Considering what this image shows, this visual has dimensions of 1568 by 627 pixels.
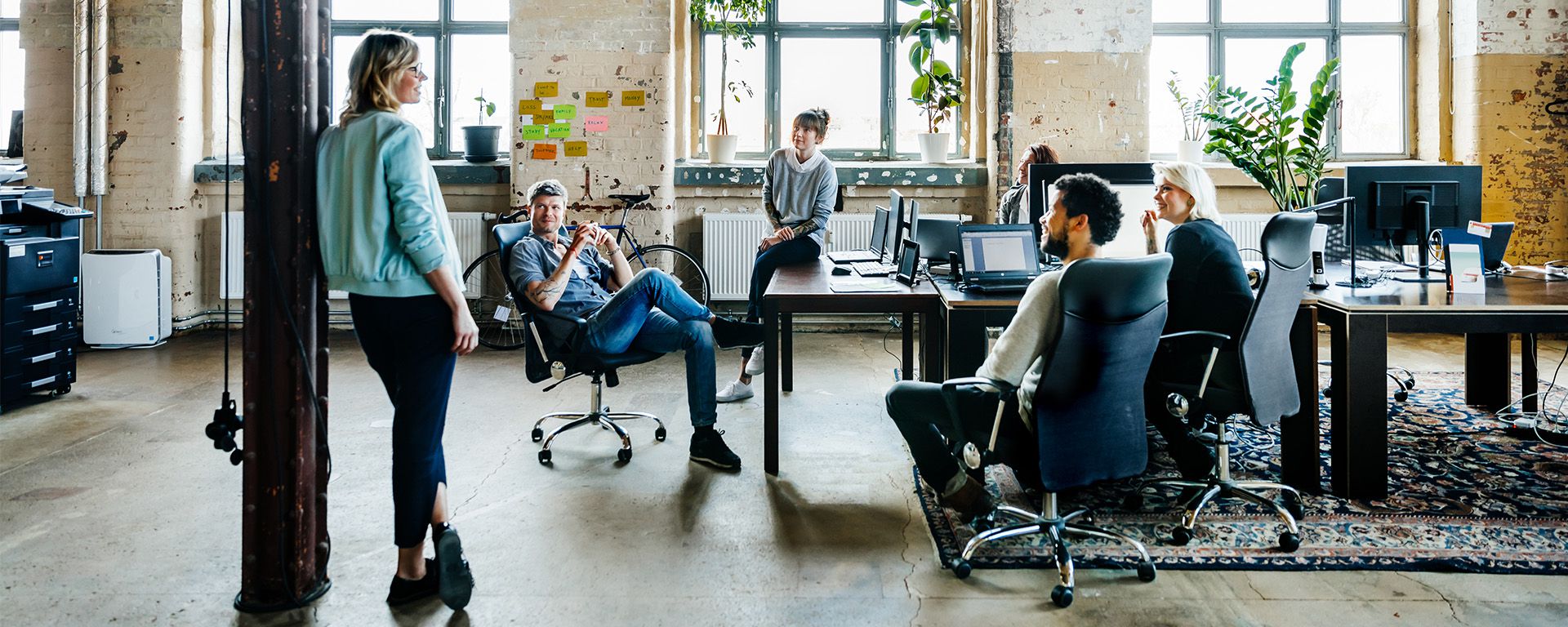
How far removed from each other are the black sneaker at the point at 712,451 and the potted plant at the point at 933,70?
4.06 metres

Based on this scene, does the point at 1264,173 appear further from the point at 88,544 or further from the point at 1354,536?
the point at 88,544

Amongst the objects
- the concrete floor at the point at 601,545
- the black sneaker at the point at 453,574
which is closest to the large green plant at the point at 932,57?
the concrete floor at the point at 601,545

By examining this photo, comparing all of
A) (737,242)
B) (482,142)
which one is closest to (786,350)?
(737,242)

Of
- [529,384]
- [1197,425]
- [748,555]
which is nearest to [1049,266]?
[1197,425]

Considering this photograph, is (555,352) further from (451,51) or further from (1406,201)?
(451,51)

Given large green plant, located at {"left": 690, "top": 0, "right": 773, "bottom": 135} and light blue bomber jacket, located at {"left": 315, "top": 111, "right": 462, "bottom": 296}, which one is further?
large green plant, located at {"left": 690, "top": 0, "right": 773, "bottom": 135}

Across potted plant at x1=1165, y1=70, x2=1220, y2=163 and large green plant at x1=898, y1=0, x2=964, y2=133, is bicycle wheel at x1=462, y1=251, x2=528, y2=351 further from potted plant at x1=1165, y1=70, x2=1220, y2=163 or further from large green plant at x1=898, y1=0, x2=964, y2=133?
potted plant at x1=1165, y1=70, x2=1220, y2=163

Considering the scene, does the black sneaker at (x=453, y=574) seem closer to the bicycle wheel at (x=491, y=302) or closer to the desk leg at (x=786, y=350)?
the desk leg at (x=786, y=350)

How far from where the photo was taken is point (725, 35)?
748 cm

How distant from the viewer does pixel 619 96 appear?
708 centimetres

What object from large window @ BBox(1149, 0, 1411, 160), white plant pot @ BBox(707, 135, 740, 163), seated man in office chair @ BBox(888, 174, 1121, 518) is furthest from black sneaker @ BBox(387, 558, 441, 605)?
large window @ BBox(1149, 0, 1411, 160)

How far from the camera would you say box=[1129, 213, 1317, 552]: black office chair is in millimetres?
2984

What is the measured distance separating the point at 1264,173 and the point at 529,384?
13.0 feet

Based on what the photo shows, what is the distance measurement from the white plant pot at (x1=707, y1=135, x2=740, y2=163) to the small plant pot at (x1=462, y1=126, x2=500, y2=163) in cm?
149
